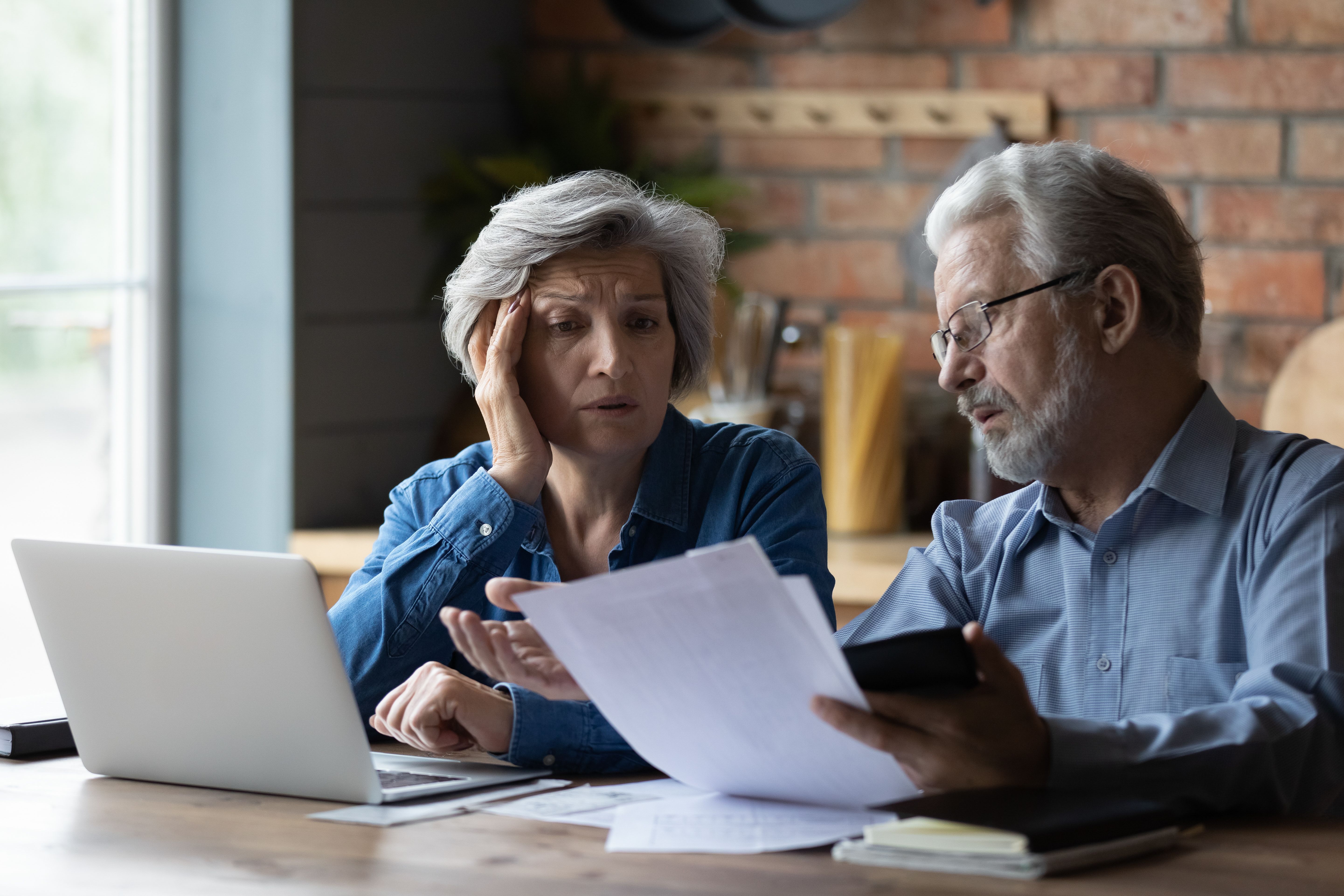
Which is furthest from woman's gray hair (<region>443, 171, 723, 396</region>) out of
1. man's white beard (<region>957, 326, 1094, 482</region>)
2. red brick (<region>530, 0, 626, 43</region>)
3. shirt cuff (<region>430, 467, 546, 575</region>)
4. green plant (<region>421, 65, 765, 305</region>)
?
red brick (<region>530, 0, 626, 43</region>)

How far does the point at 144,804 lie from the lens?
1.30 meters

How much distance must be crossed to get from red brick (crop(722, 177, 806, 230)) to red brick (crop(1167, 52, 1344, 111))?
70 cm

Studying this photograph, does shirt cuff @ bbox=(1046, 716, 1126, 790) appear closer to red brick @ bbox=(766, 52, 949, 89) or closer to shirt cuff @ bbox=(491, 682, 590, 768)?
shirt cuff @ bbox=(491, 682, 590, 768)

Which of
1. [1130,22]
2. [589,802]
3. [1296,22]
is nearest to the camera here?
[589,802]

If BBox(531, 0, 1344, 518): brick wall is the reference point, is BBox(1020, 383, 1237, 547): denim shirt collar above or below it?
below

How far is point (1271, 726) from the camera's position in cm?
123

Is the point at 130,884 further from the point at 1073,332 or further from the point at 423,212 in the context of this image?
the point at 423,212

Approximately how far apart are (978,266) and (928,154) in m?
1.57

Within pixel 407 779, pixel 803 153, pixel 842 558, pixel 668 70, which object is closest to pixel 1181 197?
pixel 803 153

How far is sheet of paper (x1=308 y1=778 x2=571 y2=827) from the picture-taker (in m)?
1.22

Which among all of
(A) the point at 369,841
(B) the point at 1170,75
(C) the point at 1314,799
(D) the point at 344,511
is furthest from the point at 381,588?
(B) the point at 1170,75

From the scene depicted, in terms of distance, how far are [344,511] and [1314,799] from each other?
2060mm

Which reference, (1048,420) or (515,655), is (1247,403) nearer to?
(1048,420)

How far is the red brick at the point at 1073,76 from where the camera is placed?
286 centimetres
